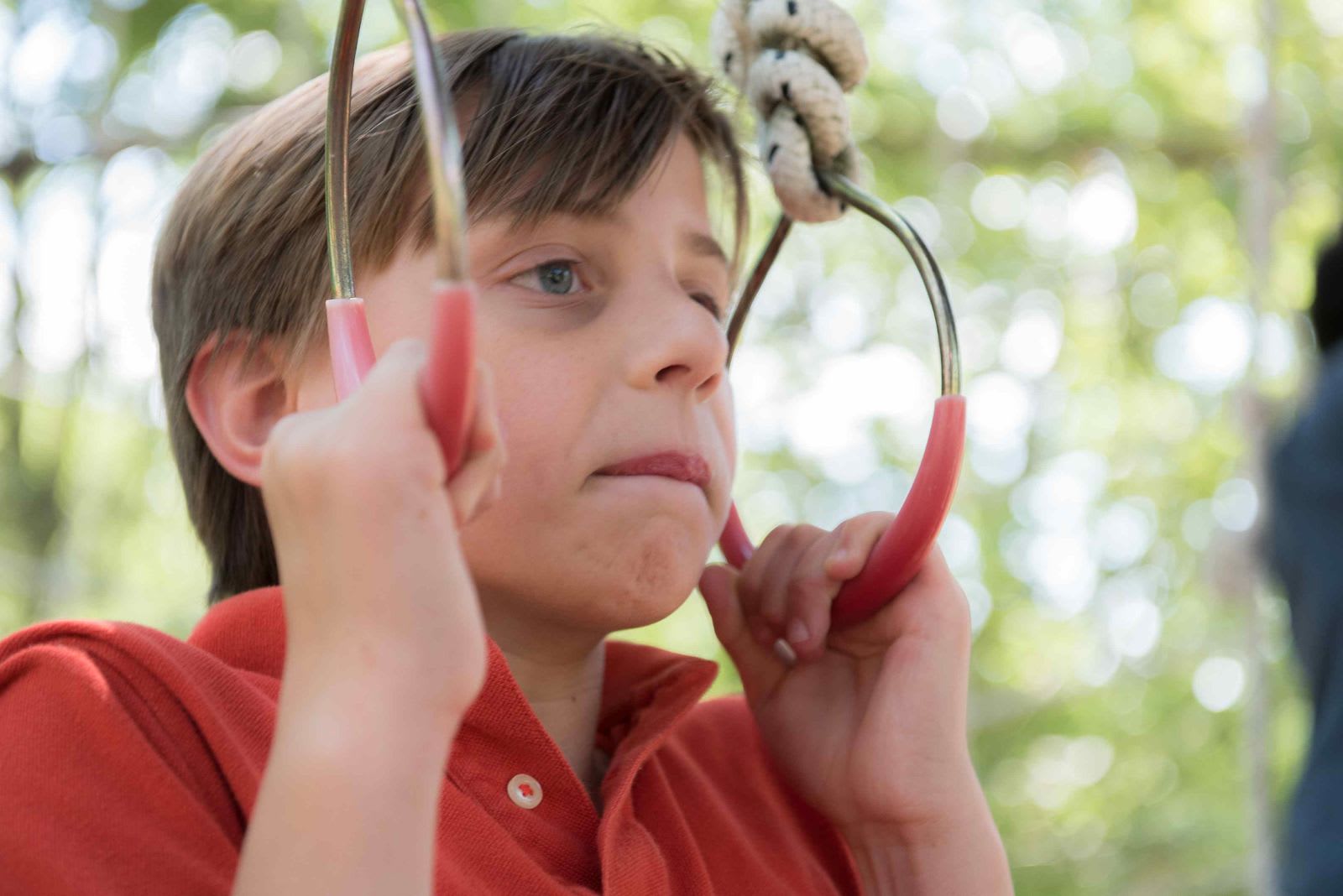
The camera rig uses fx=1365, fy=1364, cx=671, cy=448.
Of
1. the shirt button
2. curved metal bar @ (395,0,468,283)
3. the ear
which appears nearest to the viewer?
curved metal bar @ (395,0,468,283)

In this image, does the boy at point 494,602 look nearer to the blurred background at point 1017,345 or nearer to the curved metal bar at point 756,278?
the curved metal bar at point 756,278

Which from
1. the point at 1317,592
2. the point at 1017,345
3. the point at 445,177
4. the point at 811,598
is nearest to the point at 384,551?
the point at 445,177

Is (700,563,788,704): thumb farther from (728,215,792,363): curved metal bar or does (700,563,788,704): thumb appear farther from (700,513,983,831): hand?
(728,215,792,363): curved metal bar

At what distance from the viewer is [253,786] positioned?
64 centimetres

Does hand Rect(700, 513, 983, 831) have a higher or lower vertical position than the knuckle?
lower

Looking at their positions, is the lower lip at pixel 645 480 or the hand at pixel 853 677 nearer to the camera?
the lower lip at pixel 645 480

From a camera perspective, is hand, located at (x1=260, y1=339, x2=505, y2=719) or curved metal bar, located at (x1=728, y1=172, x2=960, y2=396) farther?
curved metal bar, located at (x1=728, y1=172, x2=960, y2=396)

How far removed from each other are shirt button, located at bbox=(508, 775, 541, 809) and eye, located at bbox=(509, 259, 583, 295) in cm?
27

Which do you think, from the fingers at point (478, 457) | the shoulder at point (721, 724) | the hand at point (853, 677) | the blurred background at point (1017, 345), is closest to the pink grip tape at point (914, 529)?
the hand at point (853, 677)

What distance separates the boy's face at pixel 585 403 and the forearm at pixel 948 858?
0.23m

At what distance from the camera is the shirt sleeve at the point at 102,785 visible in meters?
0.57

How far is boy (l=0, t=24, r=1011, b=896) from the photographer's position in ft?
1.69

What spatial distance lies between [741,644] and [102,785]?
50cm

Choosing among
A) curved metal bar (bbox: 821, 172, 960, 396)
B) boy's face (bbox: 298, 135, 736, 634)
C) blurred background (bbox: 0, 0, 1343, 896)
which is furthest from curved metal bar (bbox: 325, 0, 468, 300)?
blurred background (bbox: 0, 0, 1343, 896)
